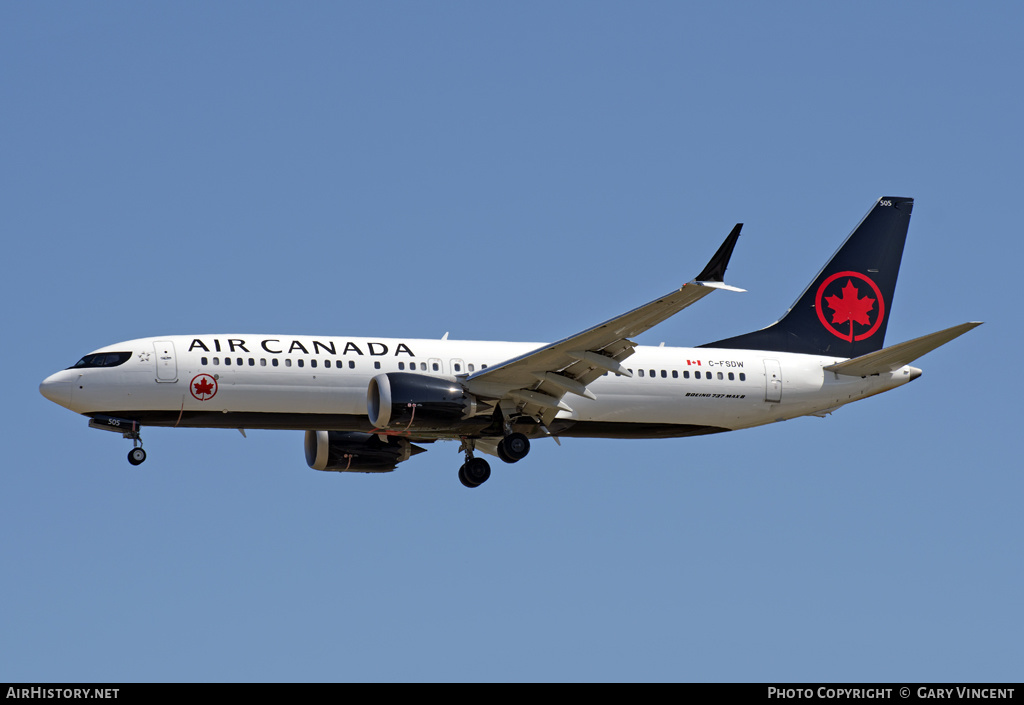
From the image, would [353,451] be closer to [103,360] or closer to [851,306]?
[103,360]

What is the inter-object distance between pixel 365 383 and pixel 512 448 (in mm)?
4670

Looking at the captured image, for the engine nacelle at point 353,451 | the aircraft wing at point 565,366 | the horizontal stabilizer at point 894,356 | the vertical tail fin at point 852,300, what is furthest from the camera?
the vertical tail fin at point 852,300

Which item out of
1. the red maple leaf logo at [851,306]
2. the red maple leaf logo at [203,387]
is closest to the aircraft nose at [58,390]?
the red maple leaf logo at [203,387]

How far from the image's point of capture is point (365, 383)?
1604 inches

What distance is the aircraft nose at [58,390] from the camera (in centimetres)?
3953

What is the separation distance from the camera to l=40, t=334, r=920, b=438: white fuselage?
130ft

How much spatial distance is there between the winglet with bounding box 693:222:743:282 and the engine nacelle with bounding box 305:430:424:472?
1486 centimetres

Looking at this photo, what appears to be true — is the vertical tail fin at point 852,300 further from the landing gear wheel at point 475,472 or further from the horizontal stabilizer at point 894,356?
the landing gear wheel at point 475,472

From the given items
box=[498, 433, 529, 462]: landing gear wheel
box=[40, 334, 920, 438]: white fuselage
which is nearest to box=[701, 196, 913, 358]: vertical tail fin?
box=[40, 334, 920, 438]: white fuselage

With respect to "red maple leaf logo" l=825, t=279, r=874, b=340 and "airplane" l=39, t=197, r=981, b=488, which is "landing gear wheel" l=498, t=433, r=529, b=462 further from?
"red maple leaf logo" l=825, t=279, r=874, b=340

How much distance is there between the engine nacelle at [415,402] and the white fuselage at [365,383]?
3.45ft
